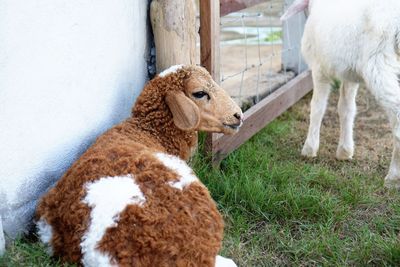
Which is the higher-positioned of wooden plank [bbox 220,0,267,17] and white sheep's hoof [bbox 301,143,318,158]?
wooden plank [bbox 220,0,267,17]

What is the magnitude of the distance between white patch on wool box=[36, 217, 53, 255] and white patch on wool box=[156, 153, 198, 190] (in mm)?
581

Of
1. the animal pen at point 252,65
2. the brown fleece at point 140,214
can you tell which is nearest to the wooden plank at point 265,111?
the animal pen at point 252,65

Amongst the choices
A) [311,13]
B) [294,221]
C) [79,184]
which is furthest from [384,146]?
[79,184]

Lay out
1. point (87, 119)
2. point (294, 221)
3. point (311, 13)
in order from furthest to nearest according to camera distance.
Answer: point (311, 13) < point (294, 221) < point (87, 119)

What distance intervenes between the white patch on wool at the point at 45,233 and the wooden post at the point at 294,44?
14.0ft

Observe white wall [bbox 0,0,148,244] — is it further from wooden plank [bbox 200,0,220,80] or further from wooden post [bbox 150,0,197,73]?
wooden plank [bbox 200,0,220,80]

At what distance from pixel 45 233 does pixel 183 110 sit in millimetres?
902

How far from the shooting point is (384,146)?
16.3 ft

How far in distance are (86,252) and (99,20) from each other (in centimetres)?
132

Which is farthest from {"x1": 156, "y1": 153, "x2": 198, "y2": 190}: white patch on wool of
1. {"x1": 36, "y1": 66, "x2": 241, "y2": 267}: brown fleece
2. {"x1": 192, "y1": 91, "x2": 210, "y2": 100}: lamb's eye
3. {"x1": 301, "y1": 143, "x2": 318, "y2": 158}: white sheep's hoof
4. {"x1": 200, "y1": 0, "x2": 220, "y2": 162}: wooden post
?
{"x1": 301, "y1": 143, "x2": 318, "y2": 158}: white sheep's hoof

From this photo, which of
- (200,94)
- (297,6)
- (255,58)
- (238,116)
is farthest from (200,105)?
(255,58)

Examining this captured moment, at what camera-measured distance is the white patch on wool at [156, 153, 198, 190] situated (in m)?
2.45

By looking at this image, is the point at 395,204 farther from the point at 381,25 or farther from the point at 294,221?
the point at 381,25

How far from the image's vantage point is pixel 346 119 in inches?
187
